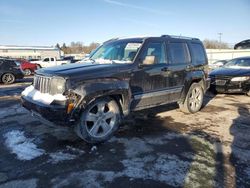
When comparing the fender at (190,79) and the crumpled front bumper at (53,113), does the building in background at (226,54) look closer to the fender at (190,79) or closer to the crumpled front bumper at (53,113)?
the fender at (190,79)

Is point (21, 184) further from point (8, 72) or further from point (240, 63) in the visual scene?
point (8, 72)

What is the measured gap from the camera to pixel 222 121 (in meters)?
6.37

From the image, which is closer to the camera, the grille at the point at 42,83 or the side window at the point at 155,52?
the grille at the point at 42,83

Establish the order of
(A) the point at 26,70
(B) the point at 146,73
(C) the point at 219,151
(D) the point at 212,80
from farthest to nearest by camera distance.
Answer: (A) the point at 26,70 → (D) the point at 212,80 → (B) the point at 146,73 → (C) the point at 219,151

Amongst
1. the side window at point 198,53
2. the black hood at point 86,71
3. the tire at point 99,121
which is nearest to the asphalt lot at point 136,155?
the tire at point 99,121

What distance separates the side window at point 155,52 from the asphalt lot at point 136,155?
1531mm

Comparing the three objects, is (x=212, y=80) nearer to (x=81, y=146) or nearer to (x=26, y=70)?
(x=81, y=146)

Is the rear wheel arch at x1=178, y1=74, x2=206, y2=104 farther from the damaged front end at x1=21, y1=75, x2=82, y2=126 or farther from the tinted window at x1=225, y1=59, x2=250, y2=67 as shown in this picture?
the tinted window at x1=225, y1=59, x2=250, y2=67

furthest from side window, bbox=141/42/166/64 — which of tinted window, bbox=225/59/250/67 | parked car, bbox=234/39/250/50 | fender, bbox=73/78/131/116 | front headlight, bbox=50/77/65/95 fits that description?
parked car, bbox=234/39/250/50

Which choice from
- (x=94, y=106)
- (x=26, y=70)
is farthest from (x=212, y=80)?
(x=26, y=70)

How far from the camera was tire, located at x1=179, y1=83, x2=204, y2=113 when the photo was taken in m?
7.04

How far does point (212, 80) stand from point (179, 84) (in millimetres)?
4314

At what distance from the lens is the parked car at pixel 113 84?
4.34 metres

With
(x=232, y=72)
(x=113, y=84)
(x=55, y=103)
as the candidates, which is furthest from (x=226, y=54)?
(x=55, y=103)
